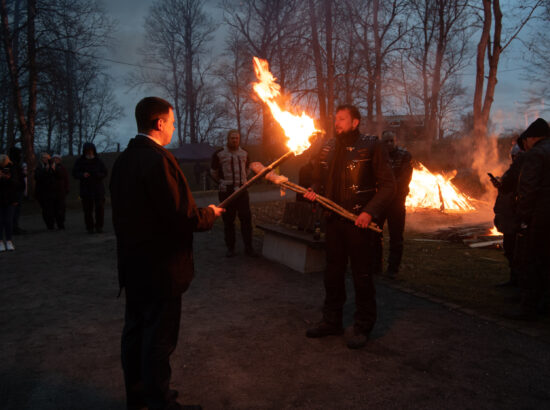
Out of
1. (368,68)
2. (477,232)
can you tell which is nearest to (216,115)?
(368,68)

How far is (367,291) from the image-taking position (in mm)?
4195

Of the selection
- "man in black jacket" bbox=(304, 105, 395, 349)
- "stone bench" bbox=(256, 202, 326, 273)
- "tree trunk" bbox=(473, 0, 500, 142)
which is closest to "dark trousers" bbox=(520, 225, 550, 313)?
"man in black jacket" bbox=(304, 105, 395, 349)

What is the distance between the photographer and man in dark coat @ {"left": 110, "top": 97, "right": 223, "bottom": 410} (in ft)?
8.88

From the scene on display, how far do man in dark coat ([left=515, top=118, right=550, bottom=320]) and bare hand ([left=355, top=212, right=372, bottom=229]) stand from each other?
204cm

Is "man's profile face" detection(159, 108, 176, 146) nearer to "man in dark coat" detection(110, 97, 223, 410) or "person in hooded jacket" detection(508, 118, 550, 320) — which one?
"man in dark coat" detection(110, 97, 223, 410)

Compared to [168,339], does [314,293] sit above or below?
below

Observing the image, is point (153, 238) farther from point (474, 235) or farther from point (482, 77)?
point (482, 77)

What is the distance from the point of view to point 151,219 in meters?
2.77

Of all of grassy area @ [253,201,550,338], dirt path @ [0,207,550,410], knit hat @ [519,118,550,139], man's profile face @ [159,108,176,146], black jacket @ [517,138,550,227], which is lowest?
dirt path @ [0,207,550,410]

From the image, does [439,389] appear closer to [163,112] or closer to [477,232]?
[163,112]

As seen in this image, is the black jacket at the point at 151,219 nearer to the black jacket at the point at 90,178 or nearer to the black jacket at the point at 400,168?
the black jacket at the point at 400,168

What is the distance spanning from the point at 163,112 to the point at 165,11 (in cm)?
3896

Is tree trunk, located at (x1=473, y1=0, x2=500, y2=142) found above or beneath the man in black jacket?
above

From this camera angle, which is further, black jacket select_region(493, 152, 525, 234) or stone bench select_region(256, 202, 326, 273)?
stone bench select_region(256, 202, 326, 273)
